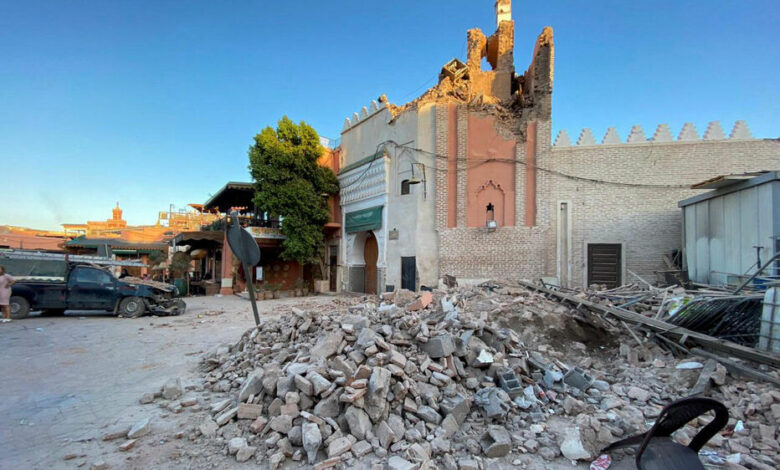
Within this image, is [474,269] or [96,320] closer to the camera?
[96,320]

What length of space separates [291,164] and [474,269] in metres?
10.1

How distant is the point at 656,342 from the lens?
5531mm

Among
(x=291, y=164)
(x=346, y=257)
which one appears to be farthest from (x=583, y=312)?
(x=291, y=164)

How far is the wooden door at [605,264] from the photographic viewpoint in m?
12.3

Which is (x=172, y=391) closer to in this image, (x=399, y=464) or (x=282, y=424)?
(x=282, y=424)

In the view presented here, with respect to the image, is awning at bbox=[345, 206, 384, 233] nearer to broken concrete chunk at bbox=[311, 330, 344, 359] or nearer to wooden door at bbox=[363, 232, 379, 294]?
wooden door at bbox=[363, 232, 379, 294]

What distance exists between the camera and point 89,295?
10.4 metres

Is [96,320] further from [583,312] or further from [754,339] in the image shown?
[754,339]

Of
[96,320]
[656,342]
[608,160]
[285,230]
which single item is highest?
[608,160]

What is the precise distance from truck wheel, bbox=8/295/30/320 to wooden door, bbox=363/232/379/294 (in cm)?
1205

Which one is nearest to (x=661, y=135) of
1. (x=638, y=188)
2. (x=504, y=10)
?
(x=638, y=188)

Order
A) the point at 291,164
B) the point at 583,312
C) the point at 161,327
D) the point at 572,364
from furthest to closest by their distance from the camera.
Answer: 1. the point at 291,164
2. the point at 161,327
3. the point at 583,312
4. the point at 572,364

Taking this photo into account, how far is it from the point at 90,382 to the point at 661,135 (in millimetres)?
17165

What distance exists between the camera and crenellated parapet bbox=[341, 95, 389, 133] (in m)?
15.8
